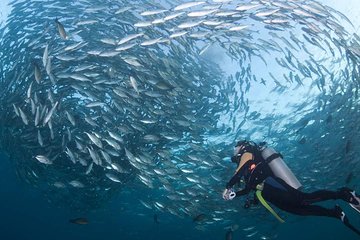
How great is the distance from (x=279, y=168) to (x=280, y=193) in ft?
1.94

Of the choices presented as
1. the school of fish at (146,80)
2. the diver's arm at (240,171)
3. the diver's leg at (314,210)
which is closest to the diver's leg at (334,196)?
the diver's leg at (314,210)

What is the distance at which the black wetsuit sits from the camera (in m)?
6.71

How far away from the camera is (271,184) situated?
23.9 ft

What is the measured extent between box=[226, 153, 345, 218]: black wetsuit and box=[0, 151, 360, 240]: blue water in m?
27.2

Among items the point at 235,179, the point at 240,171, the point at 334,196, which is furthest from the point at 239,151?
the point at 334,196

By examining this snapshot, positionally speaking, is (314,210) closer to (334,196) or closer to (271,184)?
(334,196)

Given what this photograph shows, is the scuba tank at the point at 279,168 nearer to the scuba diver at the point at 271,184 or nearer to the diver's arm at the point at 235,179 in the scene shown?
the scuba diver at the point at 271,184

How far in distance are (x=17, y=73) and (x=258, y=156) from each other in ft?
33.7

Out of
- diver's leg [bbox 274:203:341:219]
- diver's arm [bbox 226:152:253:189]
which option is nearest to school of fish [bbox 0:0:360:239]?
diver's arm [bbox 226:152:253:189]

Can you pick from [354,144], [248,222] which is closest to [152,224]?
[248,222]

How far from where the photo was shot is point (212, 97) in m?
15.3

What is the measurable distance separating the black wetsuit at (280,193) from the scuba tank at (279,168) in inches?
3.9

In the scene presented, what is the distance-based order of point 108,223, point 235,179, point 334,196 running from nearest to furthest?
1. point 334,196
2. point 235,179
3. point 108,223

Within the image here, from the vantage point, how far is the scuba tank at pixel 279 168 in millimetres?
7207
